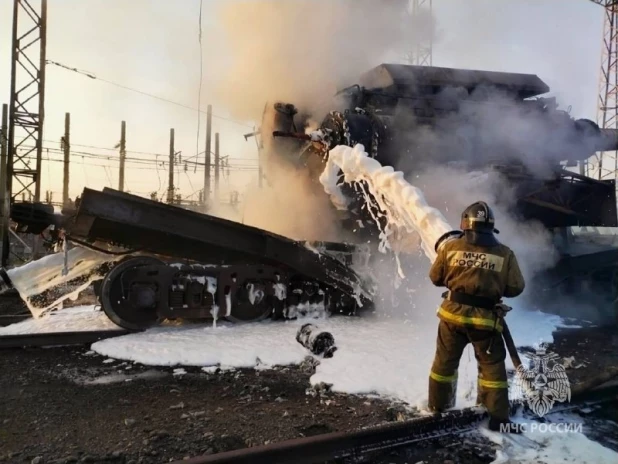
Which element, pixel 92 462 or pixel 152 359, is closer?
pixel 92 462

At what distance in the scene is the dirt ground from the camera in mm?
2939

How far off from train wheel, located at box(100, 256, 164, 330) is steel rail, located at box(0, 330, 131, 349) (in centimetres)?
21

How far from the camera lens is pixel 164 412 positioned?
3.49m

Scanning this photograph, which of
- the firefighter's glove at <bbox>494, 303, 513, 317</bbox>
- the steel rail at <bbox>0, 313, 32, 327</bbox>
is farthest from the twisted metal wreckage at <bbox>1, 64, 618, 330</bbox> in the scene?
the firefighter's glove at <bbox>494, 303, 513, 317</bbox>

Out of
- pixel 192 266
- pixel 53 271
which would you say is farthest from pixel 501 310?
pixel 53 271

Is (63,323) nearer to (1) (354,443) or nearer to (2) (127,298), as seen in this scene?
(2) (127,298)

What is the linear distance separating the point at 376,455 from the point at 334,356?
1.89 metres

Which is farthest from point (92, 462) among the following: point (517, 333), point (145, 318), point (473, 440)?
point (517, 333)

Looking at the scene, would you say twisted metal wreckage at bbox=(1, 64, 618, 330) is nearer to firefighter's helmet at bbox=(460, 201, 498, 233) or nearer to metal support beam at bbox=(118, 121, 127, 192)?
firefighter's helmet at bbox=(460, 201, 498, 233)

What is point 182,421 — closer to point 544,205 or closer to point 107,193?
point 107,193

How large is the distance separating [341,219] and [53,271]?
4.35 metres

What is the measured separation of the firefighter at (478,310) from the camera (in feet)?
10.9

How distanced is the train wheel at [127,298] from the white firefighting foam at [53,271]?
86cm

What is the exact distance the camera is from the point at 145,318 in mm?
5664
